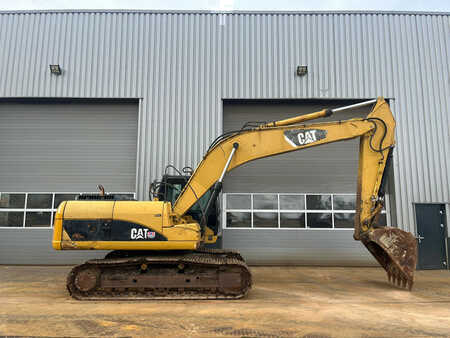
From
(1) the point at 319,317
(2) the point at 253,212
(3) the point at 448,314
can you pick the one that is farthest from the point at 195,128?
(3) the point at 448,314

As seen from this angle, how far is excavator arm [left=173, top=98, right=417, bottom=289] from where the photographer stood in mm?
6824

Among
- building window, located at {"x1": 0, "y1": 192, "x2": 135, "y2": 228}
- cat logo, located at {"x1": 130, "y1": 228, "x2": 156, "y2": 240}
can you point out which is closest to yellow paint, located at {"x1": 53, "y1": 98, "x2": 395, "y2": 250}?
cat logo, located at {"x1": 130, "y1": 228, "x2": 156, "y2": 240}

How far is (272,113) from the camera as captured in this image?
12023 mm

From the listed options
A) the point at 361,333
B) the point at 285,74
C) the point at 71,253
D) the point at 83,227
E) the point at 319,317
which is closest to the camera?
the point at 361,333

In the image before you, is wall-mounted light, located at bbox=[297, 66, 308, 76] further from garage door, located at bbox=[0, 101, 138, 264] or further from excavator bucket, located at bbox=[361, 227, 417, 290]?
excavator bucket, located at bbox=[361, 227, 417, 290]

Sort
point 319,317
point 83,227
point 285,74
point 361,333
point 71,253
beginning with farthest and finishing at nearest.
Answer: point 285,74 < point 71,253 < point 83,227 < point 319,317 < point 361,333

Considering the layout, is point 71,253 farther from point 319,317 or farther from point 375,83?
point 375,83

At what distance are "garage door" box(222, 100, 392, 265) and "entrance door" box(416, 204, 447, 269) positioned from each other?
1.28 metres

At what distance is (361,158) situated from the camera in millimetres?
7414

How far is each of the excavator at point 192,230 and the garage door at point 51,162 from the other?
4.92m

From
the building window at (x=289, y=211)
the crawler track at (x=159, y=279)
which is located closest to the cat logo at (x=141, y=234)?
the crawler track at (x=159, y=279)

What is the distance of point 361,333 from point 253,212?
7.04 metres

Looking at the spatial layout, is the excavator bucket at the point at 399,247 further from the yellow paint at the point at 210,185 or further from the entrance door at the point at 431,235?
the entrance door at the point at 431,235

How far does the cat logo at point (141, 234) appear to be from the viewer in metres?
6.37
